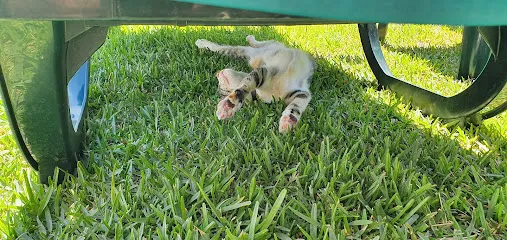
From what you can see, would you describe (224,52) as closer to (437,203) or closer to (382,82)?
(382,82)

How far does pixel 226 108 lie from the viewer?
4.53ft

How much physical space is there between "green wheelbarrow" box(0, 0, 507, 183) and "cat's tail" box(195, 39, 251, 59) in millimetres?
867

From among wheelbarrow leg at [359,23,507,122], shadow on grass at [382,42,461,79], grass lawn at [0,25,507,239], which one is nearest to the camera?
grass lawn at [0,25,507,239]

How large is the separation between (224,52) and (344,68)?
22.7 inches

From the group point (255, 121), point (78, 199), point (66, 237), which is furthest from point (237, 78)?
point (66, 237)

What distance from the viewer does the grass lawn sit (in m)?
0.91

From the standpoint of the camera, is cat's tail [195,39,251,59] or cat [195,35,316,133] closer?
cat [195,35,316,133]

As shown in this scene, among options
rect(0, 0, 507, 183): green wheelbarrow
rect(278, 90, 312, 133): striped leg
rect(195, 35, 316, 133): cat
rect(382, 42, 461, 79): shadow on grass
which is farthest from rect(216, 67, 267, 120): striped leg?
rect(382, 42, 461, 79): shadow on grass

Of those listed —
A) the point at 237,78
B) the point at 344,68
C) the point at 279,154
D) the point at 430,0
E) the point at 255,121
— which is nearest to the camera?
the point at 430,0

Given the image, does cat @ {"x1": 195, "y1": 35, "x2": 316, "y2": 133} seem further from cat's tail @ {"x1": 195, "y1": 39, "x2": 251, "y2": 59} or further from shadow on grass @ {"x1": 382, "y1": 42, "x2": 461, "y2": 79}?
shadow on grass @ {"x1": 382, "y1": 42, "x2": 461, "y2": 79}

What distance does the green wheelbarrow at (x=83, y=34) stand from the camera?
485 millimetres

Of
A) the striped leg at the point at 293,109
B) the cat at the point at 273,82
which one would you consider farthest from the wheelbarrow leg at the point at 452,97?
the striped leg at the point at 293,109

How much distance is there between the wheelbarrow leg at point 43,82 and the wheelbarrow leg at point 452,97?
3.51 ft

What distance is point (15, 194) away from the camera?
100cm
